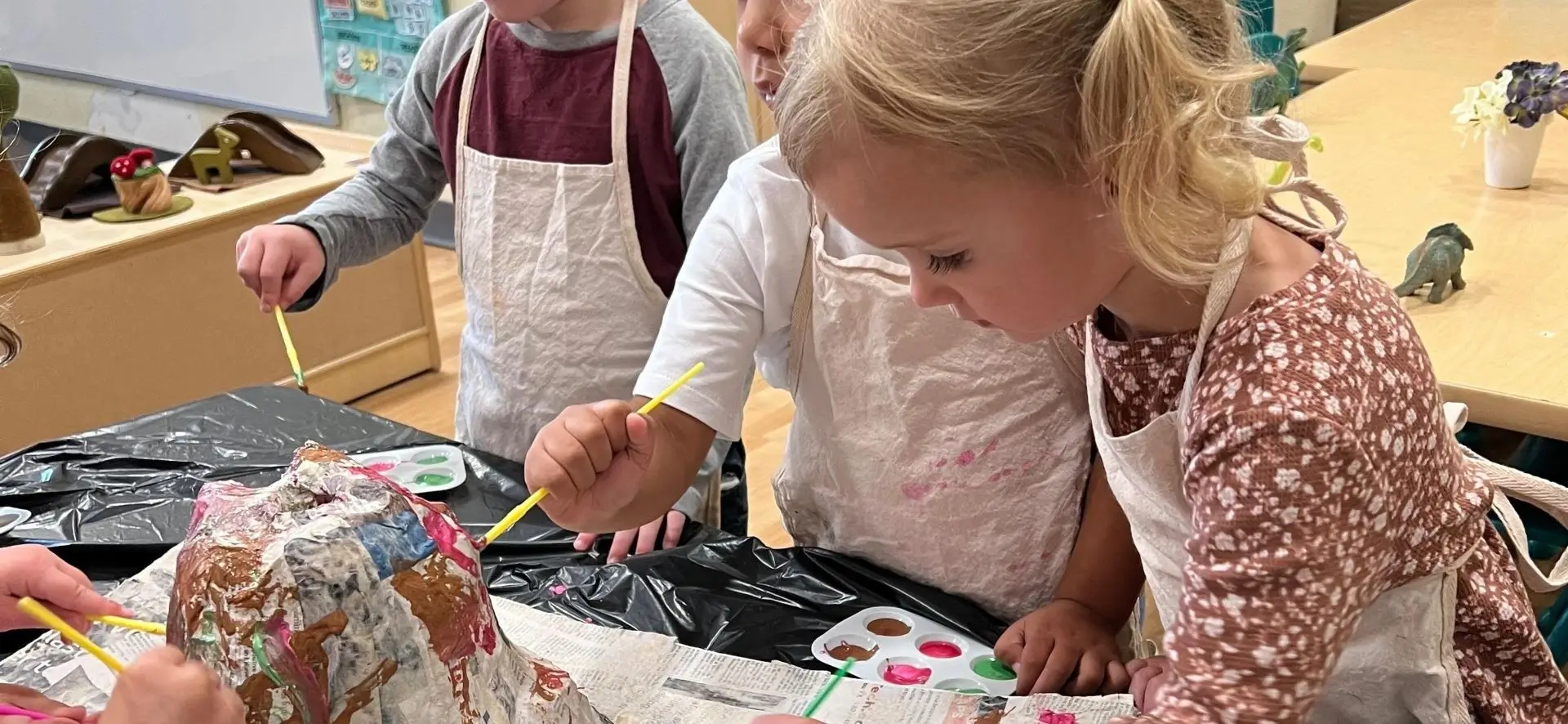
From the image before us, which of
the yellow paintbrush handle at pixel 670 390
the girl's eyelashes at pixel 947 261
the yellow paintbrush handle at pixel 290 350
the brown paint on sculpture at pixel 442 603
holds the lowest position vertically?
the yellow paintbrush handle at pixel 290 350

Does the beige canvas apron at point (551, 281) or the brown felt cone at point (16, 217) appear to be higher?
the beige canvas apron at point (551, 281)

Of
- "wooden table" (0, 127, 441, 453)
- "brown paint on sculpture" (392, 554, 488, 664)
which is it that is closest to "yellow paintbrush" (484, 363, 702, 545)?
"brown paint on sculpture" (392, 554, 488, 664)

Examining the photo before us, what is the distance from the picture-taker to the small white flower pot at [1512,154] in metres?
1.75

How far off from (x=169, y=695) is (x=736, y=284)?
53 centimetres

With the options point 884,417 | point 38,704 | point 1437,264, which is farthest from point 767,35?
point 1437,264

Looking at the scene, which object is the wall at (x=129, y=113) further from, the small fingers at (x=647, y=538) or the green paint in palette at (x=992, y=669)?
the green paint in palette at (x=992, y=669)

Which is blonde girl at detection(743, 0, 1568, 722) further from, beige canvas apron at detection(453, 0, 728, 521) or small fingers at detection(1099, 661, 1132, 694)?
beige canvas apron at detection(453, 0, 728, 521)

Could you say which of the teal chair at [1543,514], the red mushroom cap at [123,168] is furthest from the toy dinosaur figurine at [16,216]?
the teal chair at [1543,514]

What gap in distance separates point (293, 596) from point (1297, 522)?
54cm

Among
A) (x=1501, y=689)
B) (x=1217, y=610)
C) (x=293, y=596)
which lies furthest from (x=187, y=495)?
(x=1501, y=689)

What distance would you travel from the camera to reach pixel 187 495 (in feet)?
4.12

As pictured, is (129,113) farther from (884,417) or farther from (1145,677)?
(1145,677)

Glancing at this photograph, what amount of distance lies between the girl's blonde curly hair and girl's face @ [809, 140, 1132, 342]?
13mm

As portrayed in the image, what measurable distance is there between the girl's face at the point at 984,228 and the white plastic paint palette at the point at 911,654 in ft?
1.08
